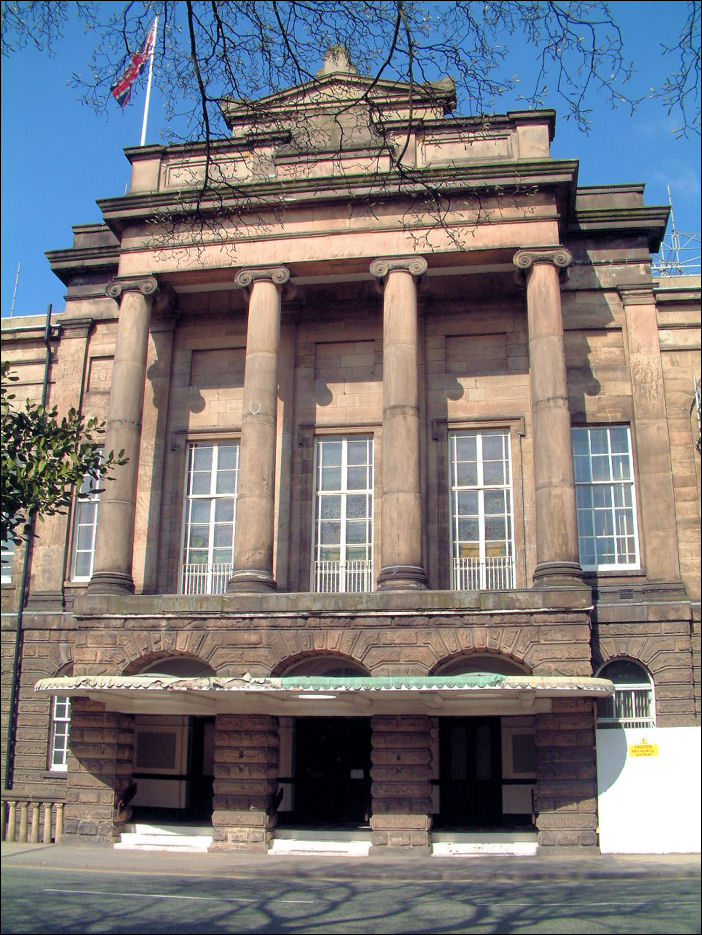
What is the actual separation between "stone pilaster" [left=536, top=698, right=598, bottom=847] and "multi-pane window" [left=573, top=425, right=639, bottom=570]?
4.22 meters

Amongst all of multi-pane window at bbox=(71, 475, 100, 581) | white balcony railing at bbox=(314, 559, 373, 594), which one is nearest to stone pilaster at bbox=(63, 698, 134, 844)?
multi-pane window at bbox=(71, 475, 100, 581)

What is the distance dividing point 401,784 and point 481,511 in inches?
274

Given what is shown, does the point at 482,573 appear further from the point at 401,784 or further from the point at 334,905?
the point at 334,905

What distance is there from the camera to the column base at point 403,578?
20.7m

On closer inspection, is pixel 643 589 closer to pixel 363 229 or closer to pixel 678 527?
pixel 678 527

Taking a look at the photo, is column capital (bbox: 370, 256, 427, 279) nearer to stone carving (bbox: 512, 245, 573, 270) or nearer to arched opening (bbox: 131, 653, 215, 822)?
stone carving (bbox: 512, 245, 573, 270)

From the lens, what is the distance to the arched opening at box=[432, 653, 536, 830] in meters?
22.2

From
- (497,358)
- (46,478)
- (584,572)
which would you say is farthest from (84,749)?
(497,358)

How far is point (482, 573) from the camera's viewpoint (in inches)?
897

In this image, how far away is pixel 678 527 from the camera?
2305 cm

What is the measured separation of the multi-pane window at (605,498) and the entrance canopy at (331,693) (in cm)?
445

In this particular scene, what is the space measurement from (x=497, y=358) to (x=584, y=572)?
19.6 ft

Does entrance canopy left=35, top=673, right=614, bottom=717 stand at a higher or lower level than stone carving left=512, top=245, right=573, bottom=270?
lower

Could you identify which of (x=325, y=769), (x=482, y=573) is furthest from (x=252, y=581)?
(x=482, y=573)
